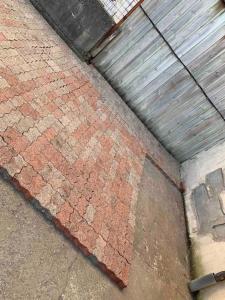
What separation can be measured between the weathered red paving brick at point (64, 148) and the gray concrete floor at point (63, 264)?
0.36 ft

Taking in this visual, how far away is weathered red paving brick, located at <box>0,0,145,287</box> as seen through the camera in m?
2.66

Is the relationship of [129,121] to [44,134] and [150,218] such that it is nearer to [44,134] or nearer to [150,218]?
[150,218]

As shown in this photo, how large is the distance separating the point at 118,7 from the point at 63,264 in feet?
12.9

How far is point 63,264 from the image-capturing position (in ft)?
8.11

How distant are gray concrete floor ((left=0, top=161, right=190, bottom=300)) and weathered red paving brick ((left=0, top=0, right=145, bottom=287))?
11 cm

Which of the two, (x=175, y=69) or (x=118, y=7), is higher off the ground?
(x=118, y=7)

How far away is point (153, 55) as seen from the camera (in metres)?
5.20

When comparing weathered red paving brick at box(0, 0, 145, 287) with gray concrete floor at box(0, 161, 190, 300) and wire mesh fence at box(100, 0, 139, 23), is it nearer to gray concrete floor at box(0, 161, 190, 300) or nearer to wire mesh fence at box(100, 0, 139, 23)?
gray concrete floor at box(0, 161, 190, 300)

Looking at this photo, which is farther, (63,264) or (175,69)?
(175,69)

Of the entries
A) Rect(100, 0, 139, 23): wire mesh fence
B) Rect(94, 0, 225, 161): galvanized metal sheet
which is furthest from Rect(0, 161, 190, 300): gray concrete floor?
Rect(100, 0, 139, 23): wire mesh fence

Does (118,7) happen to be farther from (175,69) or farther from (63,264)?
(63,264)

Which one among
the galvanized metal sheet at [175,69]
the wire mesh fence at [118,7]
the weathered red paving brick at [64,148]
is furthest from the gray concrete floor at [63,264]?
the wire mesh fence at [118,7]

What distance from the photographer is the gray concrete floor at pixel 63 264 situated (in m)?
2.12

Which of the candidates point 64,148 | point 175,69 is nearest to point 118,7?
point 175,69
